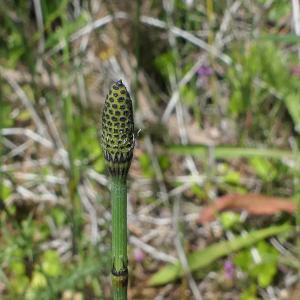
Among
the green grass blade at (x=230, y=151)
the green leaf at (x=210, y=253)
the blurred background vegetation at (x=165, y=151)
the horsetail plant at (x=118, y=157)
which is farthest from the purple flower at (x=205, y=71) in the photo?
the horsetail plant at (x=118, y=157)

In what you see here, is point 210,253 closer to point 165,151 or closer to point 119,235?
point 165,151

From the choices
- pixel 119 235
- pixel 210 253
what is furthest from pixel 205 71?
pixel 119 235

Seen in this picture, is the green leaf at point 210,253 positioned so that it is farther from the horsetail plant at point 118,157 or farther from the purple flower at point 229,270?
the horsetail plant at point 118,157

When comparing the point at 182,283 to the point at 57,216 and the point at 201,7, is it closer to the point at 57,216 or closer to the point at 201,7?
the point at 57,216

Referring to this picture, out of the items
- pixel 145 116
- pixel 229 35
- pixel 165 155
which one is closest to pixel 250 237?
pixel 165 155

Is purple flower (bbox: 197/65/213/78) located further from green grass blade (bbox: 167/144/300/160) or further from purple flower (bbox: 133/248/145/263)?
purple flower (bbox: 133/248/145/263)

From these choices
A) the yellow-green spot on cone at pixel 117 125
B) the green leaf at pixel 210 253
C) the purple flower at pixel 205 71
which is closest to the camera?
the yellow-green spot on cone at pixel 117 125

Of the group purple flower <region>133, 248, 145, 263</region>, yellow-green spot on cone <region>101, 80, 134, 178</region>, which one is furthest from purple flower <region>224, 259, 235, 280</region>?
yellow-green spot on cone <region>101, 80, 134, 178</region>
